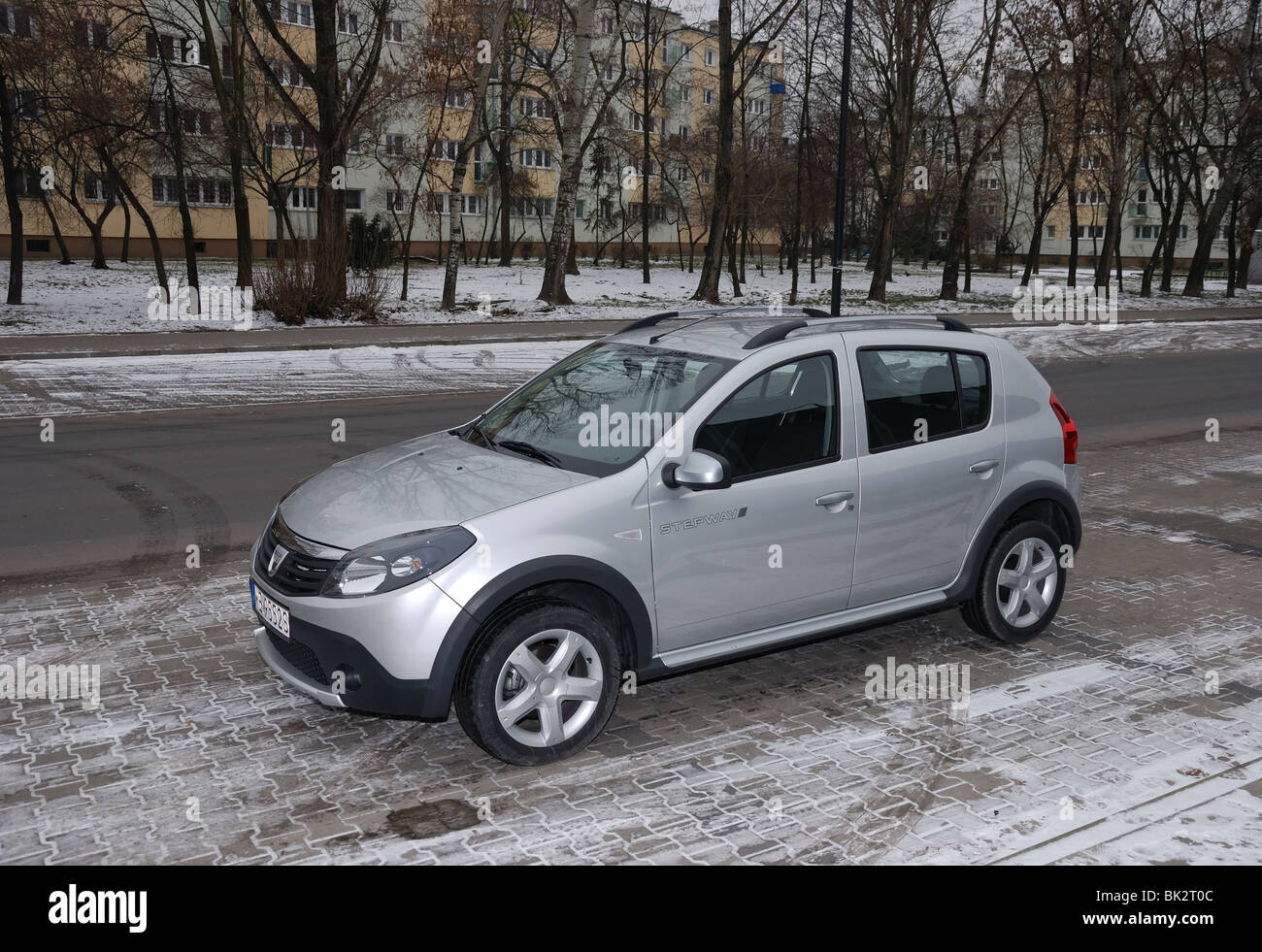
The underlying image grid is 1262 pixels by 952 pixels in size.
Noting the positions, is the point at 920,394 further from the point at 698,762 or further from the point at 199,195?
the point at 199,195

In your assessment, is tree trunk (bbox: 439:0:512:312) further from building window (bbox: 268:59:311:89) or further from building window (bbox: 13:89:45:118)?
building window (bbox: 268:59:311:89)

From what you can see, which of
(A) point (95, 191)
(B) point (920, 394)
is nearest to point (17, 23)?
(B) point (920, 394)

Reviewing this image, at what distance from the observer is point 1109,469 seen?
11.8 meters

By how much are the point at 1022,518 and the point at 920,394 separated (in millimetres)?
1023

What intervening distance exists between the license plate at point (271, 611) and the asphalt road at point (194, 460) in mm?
2898

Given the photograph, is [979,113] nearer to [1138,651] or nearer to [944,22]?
[944,22]

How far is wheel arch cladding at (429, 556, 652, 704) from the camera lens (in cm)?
445

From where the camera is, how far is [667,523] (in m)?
4.93

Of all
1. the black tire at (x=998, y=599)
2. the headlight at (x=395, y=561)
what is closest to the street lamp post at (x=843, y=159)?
the black tire at (x=998, y=599)

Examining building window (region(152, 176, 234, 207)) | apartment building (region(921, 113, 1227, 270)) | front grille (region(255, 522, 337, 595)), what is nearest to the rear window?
front grille (region(255, 522, 337, 595))

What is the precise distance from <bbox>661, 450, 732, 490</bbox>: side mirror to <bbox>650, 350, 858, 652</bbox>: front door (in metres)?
0.06
